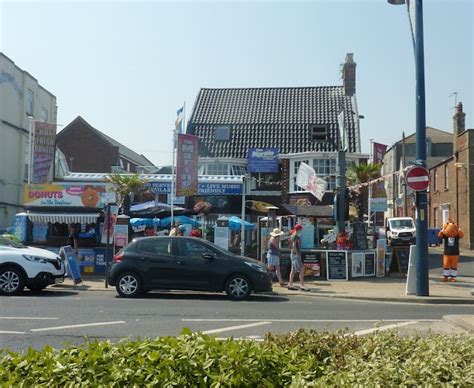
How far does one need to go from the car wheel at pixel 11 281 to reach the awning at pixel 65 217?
230 inches

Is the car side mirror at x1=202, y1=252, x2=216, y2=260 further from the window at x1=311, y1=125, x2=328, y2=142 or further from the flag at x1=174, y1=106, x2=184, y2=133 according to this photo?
the window at x1=311, y1=125, x2=328, y2=142

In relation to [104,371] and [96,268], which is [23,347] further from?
[96,268]

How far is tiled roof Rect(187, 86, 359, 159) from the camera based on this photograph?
3481cm

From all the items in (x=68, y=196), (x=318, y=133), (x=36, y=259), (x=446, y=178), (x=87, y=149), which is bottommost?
(x=36, y=259)

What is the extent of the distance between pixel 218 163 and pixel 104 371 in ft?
101

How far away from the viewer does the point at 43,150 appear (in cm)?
2489

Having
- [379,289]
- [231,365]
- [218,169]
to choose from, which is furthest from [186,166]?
[231,365]

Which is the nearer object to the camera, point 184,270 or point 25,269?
point 184,270

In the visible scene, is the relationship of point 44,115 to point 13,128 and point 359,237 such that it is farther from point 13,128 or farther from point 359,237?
point 359,237

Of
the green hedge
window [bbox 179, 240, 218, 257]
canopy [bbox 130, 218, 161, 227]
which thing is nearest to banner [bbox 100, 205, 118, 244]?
canopy [bbox 130, 218, 161, 227]

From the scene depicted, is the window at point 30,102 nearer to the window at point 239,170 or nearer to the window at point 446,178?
the window at point 239,170

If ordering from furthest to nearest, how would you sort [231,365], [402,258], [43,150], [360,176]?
[360,176], [43,150], [402,258], [231,365]

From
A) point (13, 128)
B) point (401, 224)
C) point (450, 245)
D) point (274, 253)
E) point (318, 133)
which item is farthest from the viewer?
point (401, 224)

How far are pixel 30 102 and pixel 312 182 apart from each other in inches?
786
